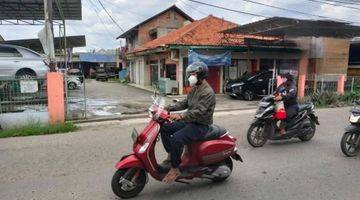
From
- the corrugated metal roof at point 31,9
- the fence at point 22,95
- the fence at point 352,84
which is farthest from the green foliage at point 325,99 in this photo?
the corrugated metal roof at point 31,9

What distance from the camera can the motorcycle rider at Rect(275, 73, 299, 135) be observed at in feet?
23.9

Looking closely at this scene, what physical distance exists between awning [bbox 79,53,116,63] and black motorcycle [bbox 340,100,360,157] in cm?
4411

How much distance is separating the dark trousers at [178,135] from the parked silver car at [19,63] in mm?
9473

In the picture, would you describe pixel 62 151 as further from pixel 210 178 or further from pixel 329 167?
pixel 329 167

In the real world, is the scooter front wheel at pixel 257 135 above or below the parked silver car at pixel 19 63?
below

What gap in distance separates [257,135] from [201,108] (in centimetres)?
301

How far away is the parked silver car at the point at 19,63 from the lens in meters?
12.8

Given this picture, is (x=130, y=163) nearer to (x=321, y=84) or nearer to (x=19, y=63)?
(x=19, y=63)

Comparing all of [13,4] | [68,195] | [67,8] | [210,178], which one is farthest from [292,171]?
[13,4]

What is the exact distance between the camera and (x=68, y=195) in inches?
182

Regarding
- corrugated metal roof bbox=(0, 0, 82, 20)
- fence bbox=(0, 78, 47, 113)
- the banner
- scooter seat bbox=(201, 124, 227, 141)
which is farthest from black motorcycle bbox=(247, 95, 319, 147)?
corrugated metal roof bbox=(0, 0, 82, 20)

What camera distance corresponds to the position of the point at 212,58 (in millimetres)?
18812

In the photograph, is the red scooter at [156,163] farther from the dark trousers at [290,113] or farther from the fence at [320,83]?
the fence at [320,83]

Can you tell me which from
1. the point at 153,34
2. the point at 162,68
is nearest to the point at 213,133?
the point at 162,68
